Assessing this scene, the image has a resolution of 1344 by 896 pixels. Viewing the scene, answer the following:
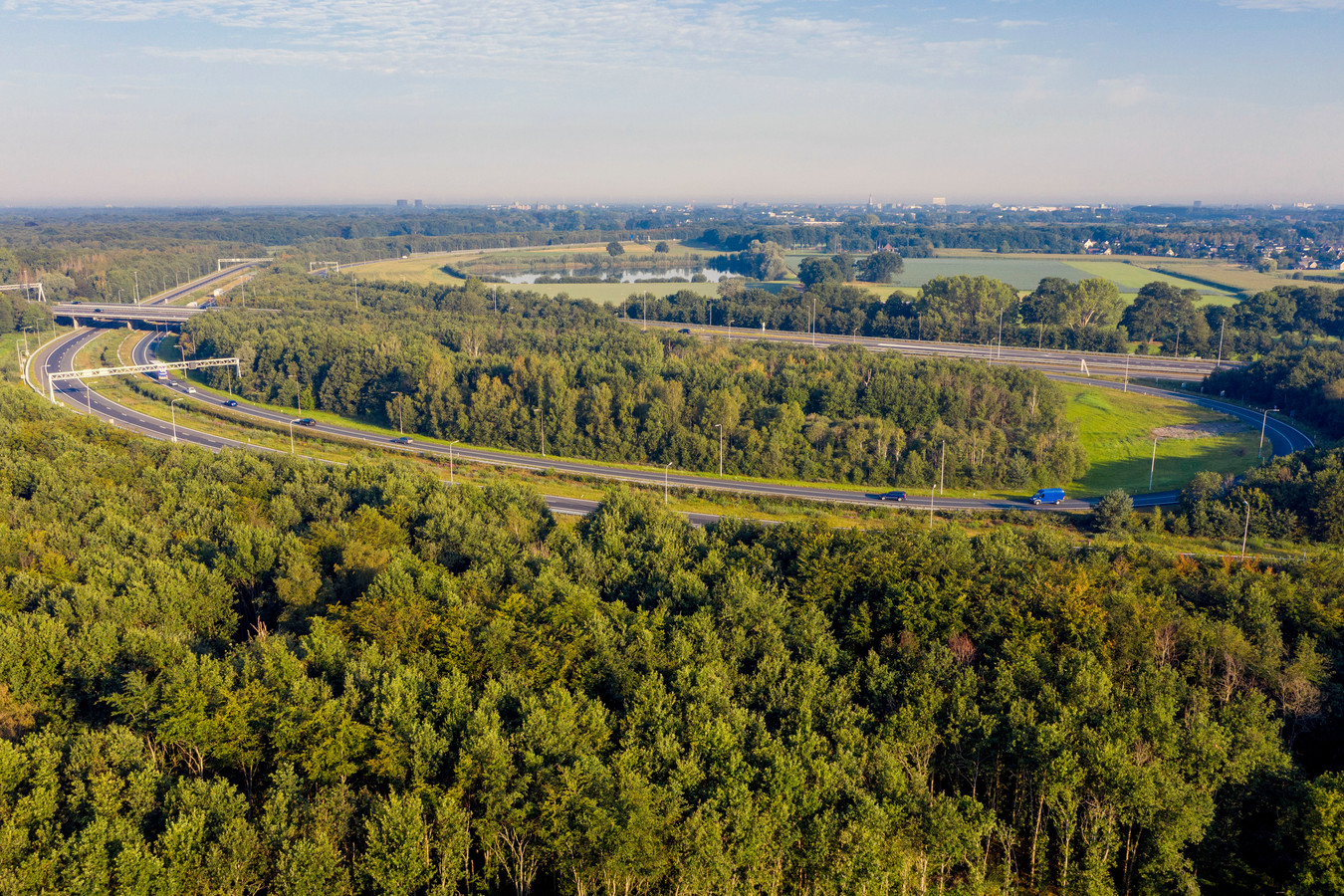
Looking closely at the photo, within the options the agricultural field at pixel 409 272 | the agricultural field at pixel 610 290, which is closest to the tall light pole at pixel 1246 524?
the agricultural field at pixel 610 290

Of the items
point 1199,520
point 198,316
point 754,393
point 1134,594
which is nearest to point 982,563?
point 1134,594

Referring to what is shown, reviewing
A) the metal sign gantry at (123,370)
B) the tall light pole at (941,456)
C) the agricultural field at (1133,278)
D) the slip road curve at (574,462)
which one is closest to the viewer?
the slip road curve at (574,462)

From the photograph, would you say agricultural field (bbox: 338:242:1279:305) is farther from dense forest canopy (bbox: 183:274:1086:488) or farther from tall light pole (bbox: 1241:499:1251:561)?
tall light pole (bbox: 1241:499:1251:561)

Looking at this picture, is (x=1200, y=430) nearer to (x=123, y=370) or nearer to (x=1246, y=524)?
(x=1246, y=524)

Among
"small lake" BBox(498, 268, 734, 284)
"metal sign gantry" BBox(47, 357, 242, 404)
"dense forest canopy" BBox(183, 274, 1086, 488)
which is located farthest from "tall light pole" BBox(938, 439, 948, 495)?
"small lake" BBox(498, 268, 734, 284)

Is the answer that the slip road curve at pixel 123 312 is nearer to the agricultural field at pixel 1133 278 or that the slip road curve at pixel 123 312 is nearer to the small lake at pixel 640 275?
the small lake at pixel 640 275

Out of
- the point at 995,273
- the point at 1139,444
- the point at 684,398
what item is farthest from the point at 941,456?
the point at 995,273

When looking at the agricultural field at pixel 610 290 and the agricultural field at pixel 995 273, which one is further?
the agricultural field at pixel 995 273
